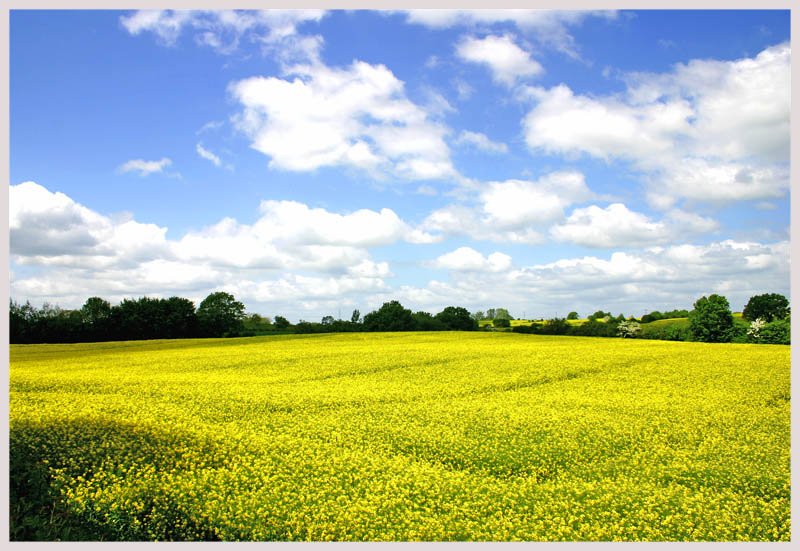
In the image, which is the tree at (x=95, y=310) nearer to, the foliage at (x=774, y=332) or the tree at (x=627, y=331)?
the tree at (x=627, y=331)

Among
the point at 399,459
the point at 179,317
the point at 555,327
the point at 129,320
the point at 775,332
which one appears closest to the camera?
the point at 399,459

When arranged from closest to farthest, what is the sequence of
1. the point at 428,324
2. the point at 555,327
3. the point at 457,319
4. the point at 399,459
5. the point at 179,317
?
1. the point at 399,459
2. the point at 179,317
3. the point at 555,327
4. the point at 428,324
5. the point at 457,319

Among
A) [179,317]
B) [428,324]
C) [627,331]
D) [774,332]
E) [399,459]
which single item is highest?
[179,317]

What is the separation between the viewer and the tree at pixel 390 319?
252 ft

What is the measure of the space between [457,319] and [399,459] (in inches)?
2808

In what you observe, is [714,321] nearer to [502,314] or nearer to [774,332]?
[774,332]

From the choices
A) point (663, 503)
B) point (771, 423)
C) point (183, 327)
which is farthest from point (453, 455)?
point (183, 327)

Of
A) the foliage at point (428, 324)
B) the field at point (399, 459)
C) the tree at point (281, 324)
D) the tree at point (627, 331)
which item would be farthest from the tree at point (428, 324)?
the field at point (399, 459)

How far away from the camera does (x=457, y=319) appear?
8200 cm

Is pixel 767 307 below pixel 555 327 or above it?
above

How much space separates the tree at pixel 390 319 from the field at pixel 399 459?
54.1 metres

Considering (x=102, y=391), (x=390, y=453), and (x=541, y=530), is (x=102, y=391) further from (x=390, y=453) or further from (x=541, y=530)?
(x=541, y=530)

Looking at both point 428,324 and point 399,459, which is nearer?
point 399,459

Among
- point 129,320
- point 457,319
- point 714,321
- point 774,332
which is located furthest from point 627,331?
point 129,320
